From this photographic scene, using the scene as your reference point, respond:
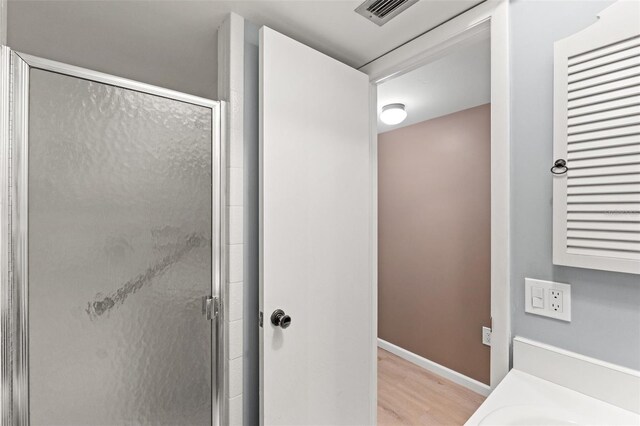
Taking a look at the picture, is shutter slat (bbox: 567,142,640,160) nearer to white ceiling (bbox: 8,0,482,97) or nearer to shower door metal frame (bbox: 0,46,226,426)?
white ceiling (bbox: 8,0,482,97)

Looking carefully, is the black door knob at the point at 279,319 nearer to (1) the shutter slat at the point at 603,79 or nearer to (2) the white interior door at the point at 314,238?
(2) the white interior door at the point at 314,238

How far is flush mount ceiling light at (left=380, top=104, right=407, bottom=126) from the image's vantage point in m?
2.45

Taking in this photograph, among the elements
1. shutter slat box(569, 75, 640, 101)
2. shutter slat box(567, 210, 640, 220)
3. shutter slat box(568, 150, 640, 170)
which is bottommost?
shutter slat box(567, 210, 640, 220)

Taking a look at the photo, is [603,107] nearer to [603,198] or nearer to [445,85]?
[603,198]

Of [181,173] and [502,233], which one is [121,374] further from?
[502,233]

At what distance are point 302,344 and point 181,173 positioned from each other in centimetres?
86

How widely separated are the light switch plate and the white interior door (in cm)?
74

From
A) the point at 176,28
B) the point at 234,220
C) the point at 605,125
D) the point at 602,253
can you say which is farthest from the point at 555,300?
the point at 176,28

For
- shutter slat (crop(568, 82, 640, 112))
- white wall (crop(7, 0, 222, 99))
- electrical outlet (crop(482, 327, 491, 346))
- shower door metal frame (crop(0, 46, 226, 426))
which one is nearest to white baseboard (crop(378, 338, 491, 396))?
electrical outlet (crop(482, 327, 491, 346))

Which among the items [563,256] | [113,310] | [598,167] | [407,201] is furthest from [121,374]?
[407,201]

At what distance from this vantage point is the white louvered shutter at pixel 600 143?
0.86 metres

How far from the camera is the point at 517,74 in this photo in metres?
1.12

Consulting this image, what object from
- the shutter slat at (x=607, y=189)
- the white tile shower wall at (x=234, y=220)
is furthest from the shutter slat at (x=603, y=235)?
the white tile shower wall at (x=234, y=220)

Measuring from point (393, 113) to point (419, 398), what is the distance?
221 centimetres
